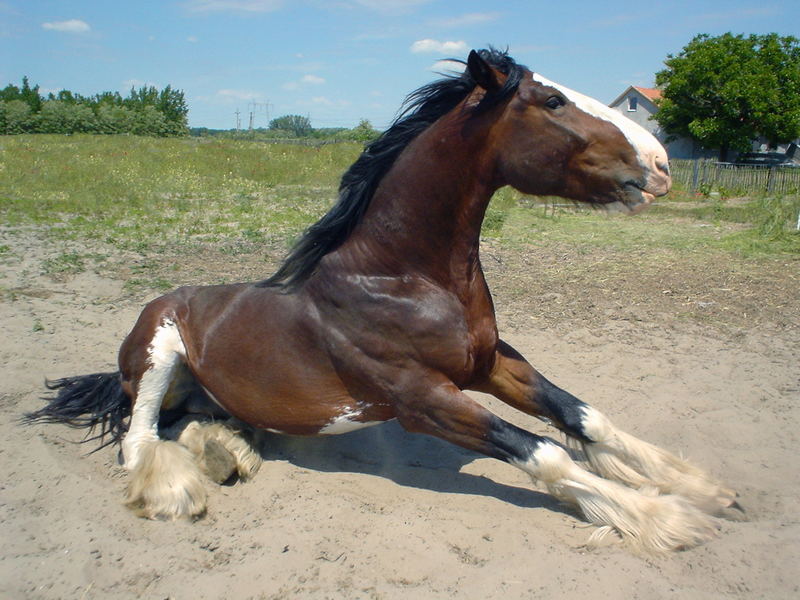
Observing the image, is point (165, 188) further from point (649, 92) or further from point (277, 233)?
point (649, 92)

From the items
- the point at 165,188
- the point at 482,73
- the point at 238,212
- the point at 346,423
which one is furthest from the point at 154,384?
the point at 165,188

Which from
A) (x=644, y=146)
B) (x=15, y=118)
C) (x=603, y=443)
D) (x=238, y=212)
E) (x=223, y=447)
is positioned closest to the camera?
(x=644, y=146)

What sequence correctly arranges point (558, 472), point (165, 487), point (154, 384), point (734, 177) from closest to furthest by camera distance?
point (558, 472), point (165, 487), point (154, 384), point (734, 177)

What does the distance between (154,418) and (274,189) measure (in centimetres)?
1500

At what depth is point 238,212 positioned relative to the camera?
518 inches

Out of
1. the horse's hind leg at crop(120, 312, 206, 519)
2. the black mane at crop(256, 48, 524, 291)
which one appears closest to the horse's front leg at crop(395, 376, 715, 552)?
the black mane at crop(256, 48, 524, 291)

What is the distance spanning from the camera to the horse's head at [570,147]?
2.77 meters

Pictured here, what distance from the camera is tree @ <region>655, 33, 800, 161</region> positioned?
35969 mm

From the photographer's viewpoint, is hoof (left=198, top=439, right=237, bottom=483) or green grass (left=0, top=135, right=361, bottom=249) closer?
hoof (left=198, top=439, right=237, bottom=483)

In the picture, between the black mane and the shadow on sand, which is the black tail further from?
the black mane

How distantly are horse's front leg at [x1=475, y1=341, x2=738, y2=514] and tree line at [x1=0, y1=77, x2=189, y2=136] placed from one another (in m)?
51.9

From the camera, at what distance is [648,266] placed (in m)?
8.34

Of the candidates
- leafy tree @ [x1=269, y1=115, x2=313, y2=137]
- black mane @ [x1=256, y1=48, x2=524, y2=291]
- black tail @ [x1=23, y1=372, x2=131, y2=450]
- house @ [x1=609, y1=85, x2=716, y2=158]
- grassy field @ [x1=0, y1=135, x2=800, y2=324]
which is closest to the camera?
black mane @ [x1=256, y1=48, x2=524, y2=291]

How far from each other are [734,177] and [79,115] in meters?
45.4
